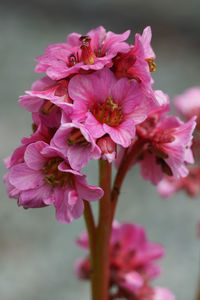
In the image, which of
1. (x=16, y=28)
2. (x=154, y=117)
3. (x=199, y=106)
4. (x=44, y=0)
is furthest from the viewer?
(x=44, y=0)

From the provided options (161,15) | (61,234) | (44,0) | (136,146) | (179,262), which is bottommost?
(179,262)

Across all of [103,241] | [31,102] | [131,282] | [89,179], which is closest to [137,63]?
[31,102]


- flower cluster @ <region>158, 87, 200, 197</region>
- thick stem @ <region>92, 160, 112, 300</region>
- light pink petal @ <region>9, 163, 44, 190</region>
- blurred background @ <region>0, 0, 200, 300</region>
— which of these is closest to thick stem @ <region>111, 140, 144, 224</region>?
thick stem @ <region>92, 160, 112, 300</region>

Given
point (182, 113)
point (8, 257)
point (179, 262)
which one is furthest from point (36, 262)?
point (182, 113)

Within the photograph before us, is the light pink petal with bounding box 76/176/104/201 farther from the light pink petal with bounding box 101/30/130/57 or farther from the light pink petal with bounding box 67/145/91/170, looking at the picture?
the light pink petal with bounding box 101/30/130/57

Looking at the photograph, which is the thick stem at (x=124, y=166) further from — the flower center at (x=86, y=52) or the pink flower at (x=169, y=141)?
the flower center at (x=86, y=52)

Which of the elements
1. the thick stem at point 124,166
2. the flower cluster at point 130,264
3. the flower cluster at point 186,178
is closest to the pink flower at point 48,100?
the thick stem at point 124,166

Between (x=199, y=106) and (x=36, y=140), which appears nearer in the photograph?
(x=36, y=140)

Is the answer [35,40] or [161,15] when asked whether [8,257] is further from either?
[161,15]
